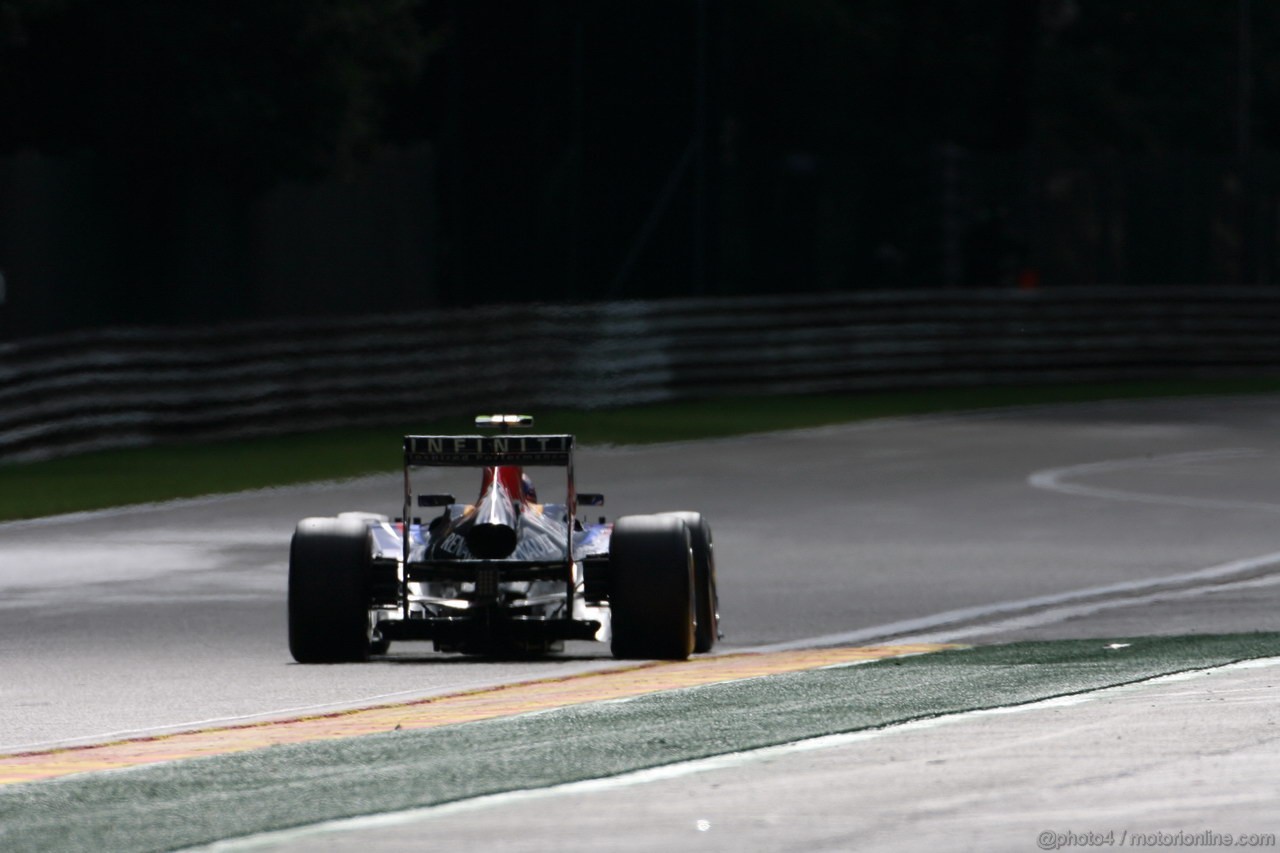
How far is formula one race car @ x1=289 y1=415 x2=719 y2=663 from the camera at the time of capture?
12172 millimetres

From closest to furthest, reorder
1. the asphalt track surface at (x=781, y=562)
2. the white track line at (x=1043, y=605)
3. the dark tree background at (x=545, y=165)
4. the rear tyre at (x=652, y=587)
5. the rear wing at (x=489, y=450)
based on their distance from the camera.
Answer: the asphalt track surface at (x=781, y=562) → the rear tyre at (x=652, y=587) → the rear wing at (x=489, y=450) → the white track line at (x=1043, y=605) → the dark tree background at (x=545, y=165)

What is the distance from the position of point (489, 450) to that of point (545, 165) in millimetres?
25578

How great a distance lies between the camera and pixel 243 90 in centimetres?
2964

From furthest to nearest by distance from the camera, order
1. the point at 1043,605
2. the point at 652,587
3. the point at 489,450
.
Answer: the point at 1043,605
the point at 489,450
the point at 652,587

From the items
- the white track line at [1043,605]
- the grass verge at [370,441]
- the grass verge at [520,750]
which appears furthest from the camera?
the grass verge at [370,441]

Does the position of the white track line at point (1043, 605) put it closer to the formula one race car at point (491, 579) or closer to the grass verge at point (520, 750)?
the formula one race car at point (491, 579)

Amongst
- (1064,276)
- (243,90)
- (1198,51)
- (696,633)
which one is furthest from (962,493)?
(1198,51)

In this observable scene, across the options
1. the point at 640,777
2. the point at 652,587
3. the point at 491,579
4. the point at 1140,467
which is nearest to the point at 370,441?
the point at 1140,467

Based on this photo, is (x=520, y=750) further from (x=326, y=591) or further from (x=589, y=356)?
(x=589, y=356)

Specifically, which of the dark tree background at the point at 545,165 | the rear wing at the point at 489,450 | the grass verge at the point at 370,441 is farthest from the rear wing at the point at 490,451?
the dark tree background at the point at 545,165

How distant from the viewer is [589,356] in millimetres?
28125

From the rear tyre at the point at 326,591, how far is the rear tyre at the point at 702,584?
1.37 metres

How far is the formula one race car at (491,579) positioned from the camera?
12.2 m

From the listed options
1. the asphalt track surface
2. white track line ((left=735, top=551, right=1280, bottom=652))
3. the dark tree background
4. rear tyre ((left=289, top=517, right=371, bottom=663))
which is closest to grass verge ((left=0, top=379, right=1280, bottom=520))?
the asphalt track surface
